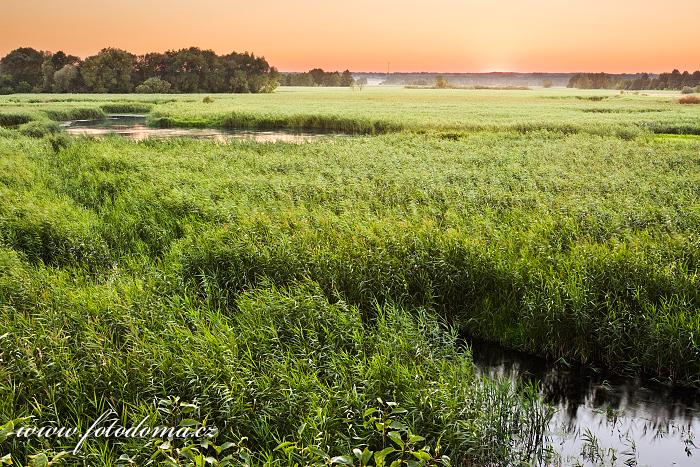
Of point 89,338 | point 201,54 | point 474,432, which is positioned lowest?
point 474,432

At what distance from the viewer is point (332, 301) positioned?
1077 cm

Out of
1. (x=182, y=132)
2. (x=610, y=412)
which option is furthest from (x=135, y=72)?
(x=610, y=412)

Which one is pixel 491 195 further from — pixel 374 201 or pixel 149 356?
pixel 149 356

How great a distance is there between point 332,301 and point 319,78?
608 ft

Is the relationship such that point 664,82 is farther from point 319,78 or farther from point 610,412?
point 610,412

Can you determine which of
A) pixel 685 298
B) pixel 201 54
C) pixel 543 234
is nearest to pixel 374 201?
pixel 543 234

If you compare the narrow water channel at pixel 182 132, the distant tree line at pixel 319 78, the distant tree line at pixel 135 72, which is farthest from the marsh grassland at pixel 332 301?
the distant tree line at pixel 319 78

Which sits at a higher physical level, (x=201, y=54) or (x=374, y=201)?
(x=201, y=54)

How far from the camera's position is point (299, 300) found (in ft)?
31.2

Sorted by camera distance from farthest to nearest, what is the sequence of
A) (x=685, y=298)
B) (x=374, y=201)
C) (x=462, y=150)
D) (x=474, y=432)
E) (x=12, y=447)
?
(x=462, y=150), (x=374, y=201), (x=685, y=298), (x=474, y=432), (x=12, y=447)

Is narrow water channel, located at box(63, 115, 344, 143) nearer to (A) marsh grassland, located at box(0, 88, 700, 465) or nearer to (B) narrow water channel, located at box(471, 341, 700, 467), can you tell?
(A) marsh grassland, located at box(0, 88, 700, 465)

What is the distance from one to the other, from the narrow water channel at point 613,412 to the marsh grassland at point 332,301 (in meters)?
0.35

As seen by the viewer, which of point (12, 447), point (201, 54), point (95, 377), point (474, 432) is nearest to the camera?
point (12, 447)

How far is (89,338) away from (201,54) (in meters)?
125
